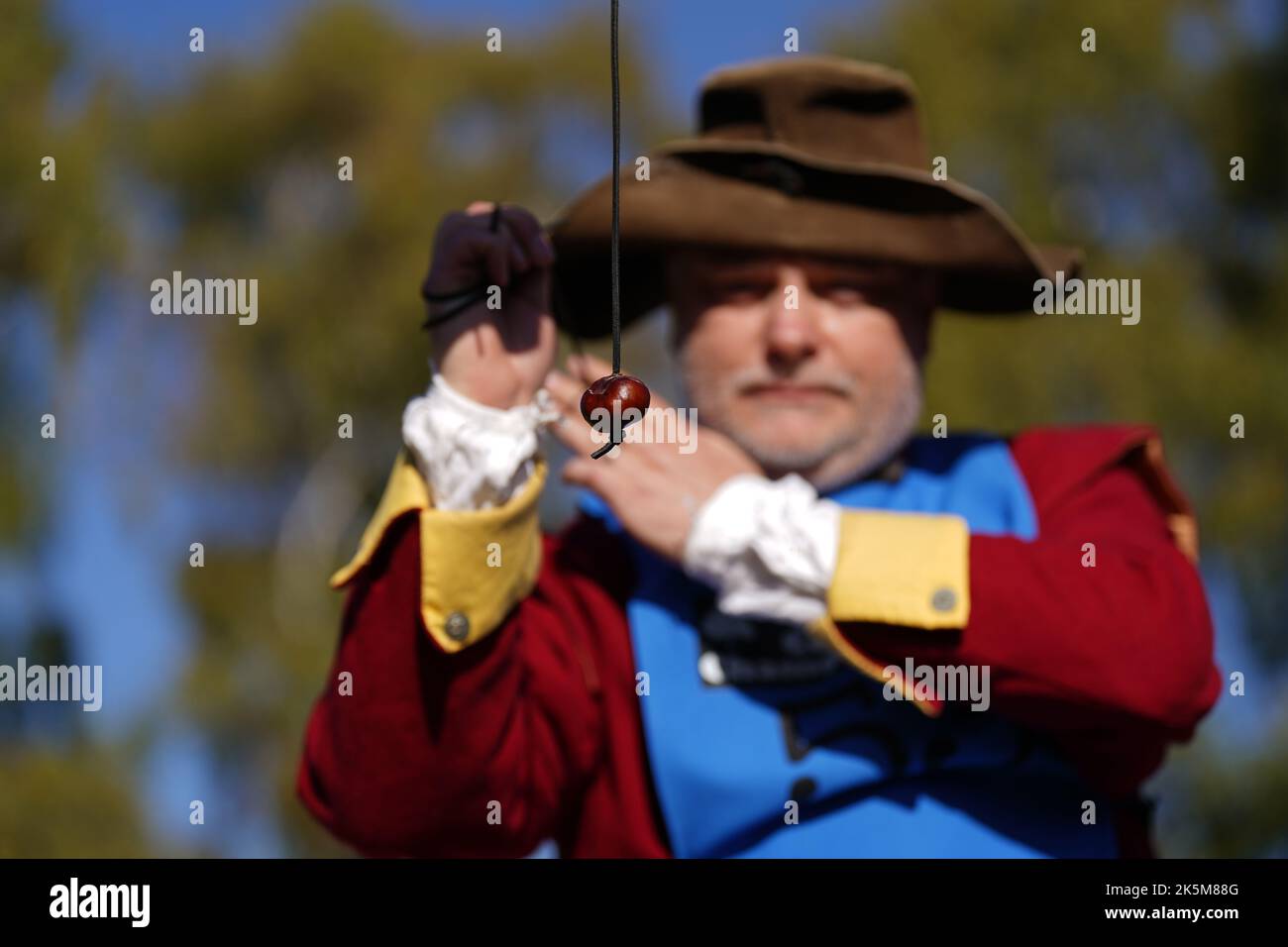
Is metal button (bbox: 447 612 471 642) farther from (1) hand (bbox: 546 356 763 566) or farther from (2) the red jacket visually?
(1) hand (bbox: 546 356 763 566)

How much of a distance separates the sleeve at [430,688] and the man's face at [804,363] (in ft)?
1.36

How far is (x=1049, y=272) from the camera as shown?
112 inches

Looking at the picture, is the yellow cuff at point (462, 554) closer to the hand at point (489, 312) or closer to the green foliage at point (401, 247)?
the hand at point (489, 312)

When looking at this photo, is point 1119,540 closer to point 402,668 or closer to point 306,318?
point 402,668

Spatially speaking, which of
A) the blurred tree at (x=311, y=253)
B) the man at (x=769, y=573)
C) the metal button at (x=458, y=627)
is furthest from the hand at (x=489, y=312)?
the blurred tree at (x=311, y=253)

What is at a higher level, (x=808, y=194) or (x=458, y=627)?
(x=808, y=194)

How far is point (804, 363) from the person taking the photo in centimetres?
272

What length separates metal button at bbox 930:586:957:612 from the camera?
2.37 m

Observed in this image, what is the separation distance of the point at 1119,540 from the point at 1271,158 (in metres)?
Result: 6.83

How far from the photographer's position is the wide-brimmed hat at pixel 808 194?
273cm

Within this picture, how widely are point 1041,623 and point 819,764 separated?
1.10ft

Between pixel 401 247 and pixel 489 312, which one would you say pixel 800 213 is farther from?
pixel 401 247

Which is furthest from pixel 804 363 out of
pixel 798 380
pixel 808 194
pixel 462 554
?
pixel 462 554
